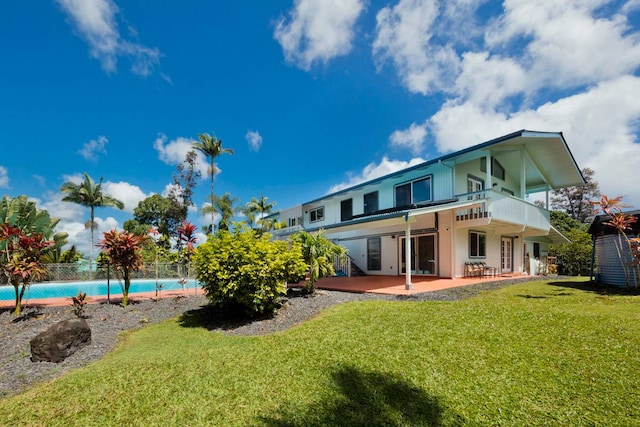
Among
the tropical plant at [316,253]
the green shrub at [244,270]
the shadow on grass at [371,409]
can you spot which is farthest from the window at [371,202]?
the shadow on grass at [371,409]

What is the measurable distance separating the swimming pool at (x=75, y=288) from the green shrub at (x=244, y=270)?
242 inches

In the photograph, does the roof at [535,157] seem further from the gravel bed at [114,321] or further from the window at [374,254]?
the gravel bed at [114,321]

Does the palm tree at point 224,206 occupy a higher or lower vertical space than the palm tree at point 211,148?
lower

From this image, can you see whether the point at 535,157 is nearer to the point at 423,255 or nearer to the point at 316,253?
the point at 423,255

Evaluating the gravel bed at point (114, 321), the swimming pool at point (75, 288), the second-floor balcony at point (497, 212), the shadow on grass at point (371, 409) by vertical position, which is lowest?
the swimming pool at point (75, 288)

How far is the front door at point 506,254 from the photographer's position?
18172 millimetres

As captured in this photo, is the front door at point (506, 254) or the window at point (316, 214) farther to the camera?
the window at point (316, 214)

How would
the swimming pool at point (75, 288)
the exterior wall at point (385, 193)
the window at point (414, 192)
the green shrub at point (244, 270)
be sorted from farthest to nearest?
the window at point (414, 192) → the exterior wall at point (385, 193) → the swimming pool at point (75, 288) → the green shrub at point (244, 270)

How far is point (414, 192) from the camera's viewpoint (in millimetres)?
17156

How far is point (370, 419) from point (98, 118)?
76.8 ft

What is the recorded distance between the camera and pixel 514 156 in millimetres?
17375

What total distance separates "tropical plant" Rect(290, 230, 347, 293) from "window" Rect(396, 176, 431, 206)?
300 inches

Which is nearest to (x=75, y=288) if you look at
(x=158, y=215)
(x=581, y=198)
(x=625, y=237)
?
(x=158, y=215)

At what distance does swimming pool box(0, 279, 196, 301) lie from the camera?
14.4 meters
